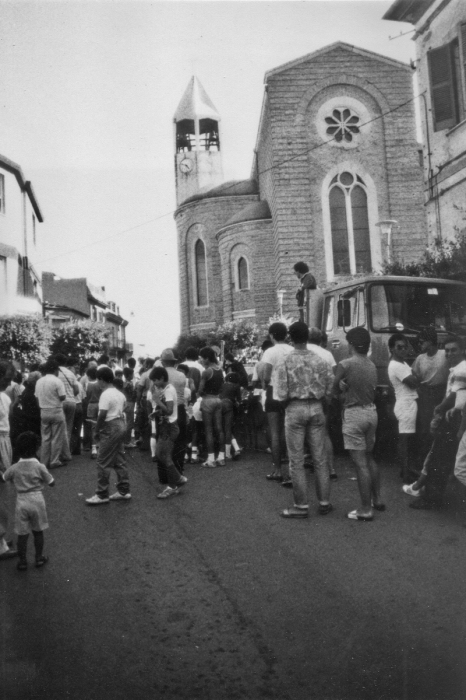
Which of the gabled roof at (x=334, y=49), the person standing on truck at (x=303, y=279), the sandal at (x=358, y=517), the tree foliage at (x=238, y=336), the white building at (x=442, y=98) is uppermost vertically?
the gabled roof at (x=334, y=49)

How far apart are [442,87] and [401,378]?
8.84 meters

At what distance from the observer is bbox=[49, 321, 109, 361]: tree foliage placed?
30.8m

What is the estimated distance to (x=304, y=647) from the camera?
4.18 m

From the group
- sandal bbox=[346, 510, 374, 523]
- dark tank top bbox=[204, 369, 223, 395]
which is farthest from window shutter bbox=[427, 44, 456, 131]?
sandal bbox=[346, 510, 374, 523]

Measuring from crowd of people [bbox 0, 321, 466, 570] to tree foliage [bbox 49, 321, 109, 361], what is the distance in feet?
62.8

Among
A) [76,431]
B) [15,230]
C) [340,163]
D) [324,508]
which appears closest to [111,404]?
[324,508]

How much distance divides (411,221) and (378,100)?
246 inches

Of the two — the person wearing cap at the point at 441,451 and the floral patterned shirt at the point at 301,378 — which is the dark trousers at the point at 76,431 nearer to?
the floral patterned shirt at the point at 301,378

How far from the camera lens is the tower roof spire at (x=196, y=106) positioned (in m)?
57.0

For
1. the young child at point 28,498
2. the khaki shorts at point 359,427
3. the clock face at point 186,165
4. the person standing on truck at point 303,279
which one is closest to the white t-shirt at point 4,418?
the young child at point 28,498

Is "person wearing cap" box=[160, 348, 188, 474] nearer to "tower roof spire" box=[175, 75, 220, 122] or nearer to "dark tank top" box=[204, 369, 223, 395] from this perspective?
"dark tank top" box=[204, 369, 223, 395]

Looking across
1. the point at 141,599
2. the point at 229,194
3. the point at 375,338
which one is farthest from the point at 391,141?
the point at 141,599

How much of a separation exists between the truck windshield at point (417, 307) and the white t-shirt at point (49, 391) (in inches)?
193

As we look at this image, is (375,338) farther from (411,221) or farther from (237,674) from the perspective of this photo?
(411,221)
